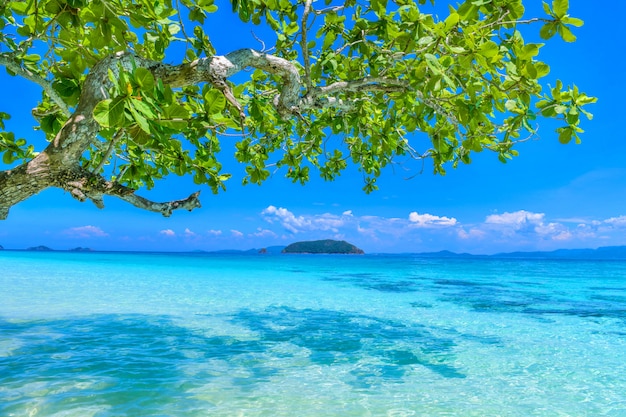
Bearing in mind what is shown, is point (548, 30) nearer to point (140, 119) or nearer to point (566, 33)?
point (566, 33)

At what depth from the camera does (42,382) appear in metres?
4.41

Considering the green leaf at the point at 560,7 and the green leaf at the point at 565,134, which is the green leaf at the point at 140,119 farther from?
the green leaf at the point at 565,134

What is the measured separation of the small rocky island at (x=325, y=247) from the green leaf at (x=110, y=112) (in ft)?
438

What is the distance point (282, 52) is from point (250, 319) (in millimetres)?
5382

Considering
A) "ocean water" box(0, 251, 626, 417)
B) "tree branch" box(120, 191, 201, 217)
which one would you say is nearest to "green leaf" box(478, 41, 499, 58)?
"tree branch" box(120, 191, 201, 217)

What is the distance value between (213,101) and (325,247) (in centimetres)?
13420

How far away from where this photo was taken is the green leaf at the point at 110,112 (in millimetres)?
1937

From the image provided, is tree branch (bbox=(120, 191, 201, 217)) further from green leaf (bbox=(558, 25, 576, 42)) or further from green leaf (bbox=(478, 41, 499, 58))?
green leaf (bbox=(558, 25, 576, 42))

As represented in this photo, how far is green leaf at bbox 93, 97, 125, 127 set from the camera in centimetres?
194

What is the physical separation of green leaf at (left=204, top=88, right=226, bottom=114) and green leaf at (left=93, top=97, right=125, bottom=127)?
0.80 metres

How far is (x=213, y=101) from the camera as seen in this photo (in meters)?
2.73

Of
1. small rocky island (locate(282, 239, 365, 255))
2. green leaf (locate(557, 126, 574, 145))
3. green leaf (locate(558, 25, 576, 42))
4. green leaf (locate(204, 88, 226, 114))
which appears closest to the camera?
green leaf (locate(204, 88, 226, 114))

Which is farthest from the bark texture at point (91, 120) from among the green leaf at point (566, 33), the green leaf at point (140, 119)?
the green leaf at point (566, 33)

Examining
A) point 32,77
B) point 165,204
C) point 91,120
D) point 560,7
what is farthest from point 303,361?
point 560,7
